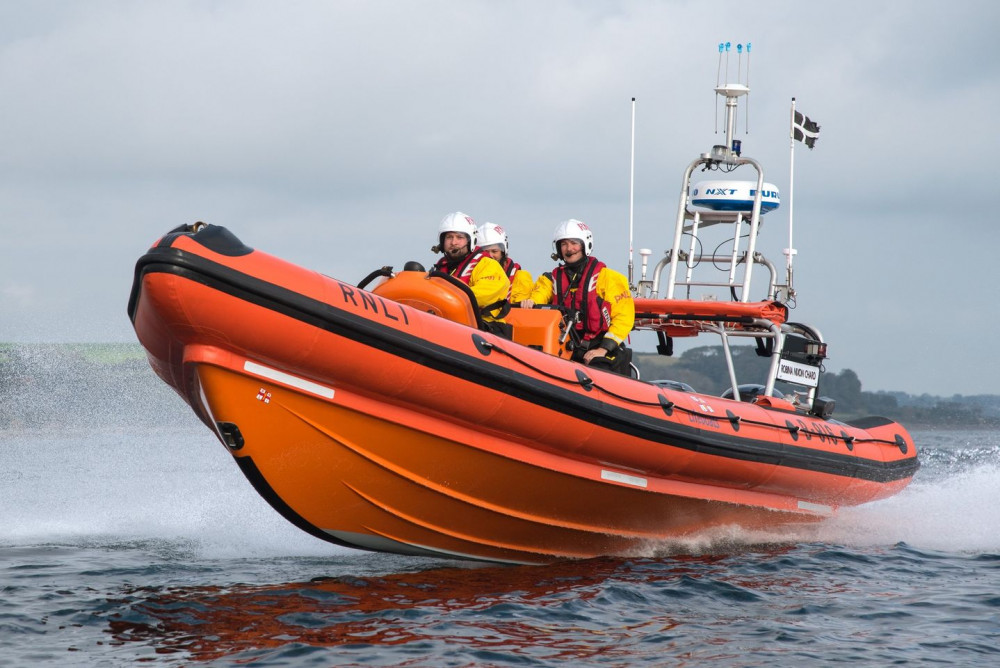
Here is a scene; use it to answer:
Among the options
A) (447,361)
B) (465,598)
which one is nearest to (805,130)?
(447,361)

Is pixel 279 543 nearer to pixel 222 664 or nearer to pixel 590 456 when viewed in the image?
pixel 590 456

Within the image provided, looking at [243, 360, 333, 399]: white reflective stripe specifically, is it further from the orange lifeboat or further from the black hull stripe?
the black hull stripe

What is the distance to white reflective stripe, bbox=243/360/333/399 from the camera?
461cm

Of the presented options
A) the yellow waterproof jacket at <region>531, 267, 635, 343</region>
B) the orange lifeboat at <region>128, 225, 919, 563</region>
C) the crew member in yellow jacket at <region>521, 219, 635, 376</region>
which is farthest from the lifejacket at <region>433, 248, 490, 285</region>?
the yellow waterproof jacket at <region>531, 267, 635, 343</region>

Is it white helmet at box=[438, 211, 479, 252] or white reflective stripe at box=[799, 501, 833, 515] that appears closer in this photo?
white helmet at box=[438, 211, 479, 252]

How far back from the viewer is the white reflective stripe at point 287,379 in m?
4.61

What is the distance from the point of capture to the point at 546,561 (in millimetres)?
5848

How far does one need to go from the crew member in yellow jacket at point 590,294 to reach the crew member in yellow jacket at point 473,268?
0.40 m

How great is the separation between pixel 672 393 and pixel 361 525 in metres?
2.02

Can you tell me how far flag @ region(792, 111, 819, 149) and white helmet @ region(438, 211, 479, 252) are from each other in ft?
11.7

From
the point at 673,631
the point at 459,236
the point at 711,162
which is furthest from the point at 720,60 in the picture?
the point at 673,631

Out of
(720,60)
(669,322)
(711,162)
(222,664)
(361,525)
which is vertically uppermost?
(720,60)

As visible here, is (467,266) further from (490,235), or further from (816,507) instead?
(816,507)

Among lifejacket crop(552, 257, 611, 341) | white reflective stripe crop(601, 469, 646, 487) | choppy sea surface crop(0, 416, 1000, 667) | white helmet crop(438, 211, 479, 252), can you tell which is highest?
white helmet crop(438, 211, 479, 252)
